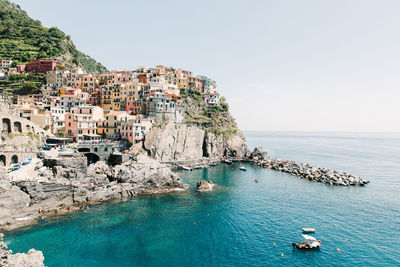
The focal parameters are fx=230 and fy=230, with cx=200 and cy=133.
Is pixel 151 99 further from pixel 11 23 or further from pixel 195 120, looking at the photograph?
pixel 11 23

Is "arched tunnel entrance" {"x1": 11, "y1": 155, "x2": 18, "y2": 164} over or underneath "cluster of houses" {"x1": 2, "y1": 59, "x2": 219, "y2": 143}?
underneath

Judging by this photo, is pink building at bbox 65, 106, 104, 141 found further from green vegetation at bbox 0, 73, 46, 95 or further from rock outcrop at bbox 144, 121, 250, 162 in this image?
green vegetation at bbox 0, 73, 46, 95

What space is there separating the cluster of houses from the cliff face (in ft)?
15.5

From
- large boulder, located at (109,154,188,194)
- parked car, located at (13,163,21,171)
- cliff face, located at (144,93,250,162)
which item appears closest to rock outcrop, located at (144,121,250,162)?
cliff face, located at (144,93,250,162)

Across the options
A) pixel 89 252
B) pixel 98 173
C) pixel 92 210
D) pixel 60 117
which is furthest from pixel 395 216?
pixel 60 117

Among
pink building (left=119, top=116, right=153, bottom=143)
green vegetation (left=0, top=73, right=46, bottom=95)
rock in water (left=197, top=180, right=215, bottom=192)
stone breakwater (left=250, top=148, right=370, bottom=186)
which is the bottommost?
rock in water (left=197, top=180, right=215, bottom=192)

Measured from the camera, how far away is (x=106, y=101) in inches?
3740

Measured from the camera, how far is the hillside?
115 m

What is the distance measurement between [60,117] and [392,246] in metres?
90.9

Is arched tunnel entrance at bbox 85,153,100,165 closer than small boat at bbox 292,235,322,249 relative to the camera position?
No

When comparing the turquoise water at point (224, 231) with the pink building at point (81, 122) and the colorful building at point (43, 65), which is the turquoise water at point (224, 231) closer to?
the pink building at point (81, 122)

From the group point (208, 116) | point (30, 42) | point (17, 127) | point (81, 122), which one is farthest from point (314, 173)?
point (30, 42)

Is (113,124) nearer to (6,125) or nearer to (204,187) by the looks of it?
(6,125)

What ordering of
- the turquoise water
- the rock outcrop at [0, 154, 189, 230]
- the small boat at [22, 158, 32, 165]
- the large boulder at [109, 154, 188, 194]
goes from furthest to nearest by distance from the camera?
the large boulder at [109, 154, 188, 194]
the small boat at [22, 158, 32, 165]
the rock outcrop at [0, 154, 189, 230]
the turquoise water
